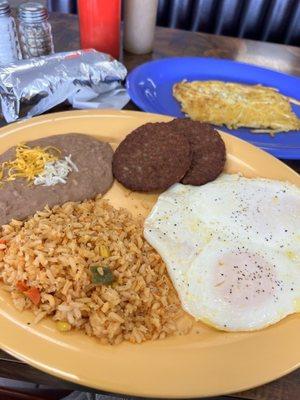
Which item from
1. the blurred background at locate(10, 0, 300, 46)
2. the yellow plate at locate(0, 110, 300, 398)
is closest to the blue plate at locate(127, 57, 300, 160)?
the yellow plate at locate(0, 110, 300, 398)

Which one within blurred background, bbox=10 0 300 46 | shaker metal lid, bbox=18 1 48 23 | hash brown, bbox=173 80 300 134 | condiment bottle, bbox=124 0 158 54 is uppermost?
shaker metal lid, bbox=18 1 48 23

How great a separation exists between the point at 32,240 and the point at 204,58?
5.67 ft

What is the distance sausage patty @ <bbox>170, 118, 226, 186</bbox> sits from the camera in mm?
1604

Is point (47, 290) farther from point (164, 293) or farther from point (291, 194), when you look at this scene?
point (291, 194)

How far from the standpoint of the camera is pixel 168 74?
7.55ft

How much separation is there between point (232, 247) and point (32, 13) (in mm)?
1495

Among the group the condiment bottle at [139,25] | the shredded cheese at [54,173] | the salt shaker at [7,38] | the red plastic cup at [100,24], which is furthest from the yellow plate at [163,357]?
the condiment bottle at [139,25]

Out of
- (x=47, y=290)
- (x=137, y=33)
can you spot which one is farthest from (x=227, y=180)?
(x=137, y=33)

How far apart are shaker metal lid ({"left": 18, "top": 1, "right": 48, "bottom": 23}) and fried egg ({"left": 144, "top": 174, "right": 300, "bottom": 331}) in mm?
1129

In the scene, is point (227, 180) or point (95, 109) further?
point (95, 109)

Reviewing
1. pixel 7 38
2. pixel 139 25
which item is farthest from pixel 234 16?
pixel 7 38

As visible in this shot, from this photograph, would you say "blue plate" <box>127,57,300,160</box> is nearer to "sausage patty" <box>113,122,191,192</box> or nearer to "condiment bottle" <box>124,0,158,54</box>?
"condiment bottle" <box>124,0,158,54</box>

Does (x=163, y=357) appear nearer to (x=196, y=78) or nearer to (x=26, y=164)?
(x=26, y=164)

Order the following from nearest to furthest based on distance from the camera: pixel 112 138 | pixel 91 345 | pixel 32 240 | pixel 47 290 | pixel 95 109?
pixel 91 345
pixel 47 290
pixel 32 240
pixel 112 138
pixel 95 109
